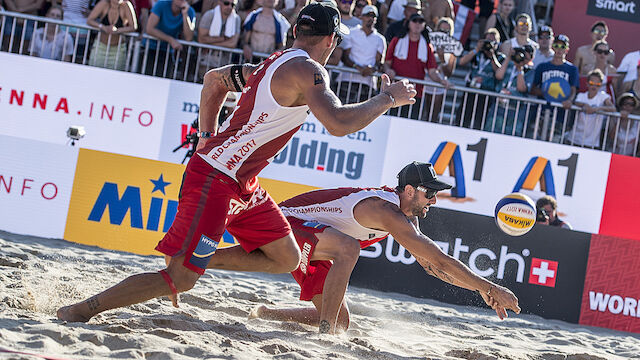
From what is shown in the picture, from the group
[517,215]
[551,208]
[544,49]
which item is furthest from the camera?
[544,49]

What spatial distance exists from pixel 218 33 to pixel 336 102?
5533 millimetres

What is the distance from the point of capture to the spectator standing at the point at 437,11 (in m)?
10.1

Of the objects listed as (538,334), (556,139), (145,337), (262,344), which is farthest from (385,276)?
(145,337)

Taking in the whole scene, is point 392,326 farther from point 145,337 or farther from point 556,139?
point 556,139

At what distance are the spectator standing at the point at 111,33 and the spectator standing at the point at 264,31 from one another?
1.38 metres

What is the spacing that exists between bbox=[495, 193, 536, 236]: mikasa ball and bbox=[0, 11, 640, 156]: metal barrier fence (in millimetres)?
2199

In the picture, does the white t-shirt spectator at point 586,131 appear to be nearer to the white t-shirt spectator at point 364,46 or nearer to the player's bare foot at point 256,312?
the white t-shirt spectator at point 364,46

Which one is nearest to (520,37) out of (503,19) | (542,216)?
(503,19)

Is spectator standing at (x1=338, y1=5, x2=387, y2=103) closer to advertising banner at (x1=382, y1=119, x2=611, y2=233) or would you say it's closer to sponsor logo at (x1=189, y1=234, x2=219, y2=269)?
advertising banner at (x1=382, y1=119, x2=611, y2=233)

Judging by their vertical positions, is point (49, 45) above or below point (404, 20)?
below

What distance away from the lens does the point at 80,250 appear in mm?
7379

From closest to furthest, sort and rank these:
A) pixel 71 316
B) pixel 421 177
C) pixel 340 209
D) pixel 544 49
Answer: pixel 71 316
pixel 421 177
pixel 340 209
pixel 544 49

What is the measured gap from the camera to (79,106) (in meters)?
8.27

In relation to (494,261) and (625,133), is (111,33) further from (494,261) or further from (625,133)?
(625,133)
